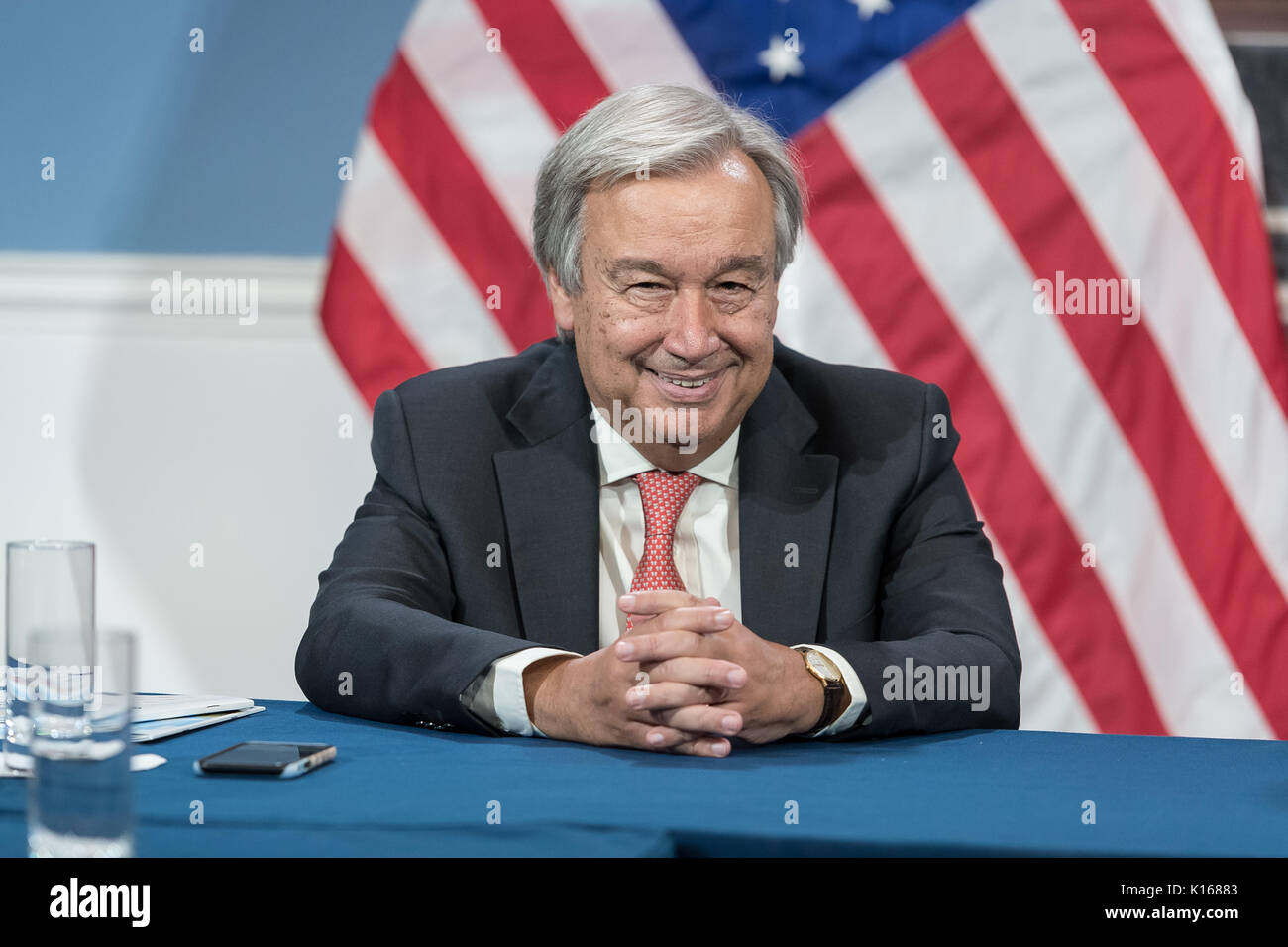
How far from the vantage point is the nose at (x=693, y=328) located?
1.89 m

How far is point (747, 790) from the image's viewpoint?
1.16 metres

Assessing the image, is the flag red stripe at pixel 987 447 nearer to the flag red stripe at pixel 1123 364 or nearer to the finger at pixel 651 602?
the flag red stripe at pixel 1123 364

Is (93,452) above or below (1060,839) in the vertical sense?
above

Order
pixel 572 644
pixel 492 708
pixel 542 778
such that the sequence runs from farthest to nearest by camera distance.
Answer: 1. pixel 572 644
2. pixel 492 708
3. pixel 542 778

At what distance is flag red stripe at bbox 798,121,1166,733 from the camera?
9.69 feet

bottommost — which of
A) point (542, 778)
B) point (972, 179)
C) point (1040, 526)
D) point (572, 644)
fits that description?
point (542, 778)

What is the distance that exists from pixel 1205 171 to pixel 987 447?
757mm

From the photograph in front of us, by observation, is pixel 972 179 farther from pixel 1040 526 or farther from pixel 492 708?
pixel 492 708

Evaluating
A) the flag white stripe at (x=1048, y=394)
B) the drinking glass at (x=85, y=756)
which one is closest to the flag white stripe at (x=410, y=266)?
the flag white stripe at (x=1048, y=394)

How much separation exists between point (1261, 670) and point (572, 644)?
1813 millimetres

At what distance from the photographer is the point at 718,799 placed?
112 centimetres

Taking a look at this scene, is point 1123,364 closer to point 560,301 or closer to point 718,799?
point 560,301

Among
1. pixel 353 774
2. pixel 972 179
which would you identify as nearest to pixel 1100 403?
pixel 972 179
